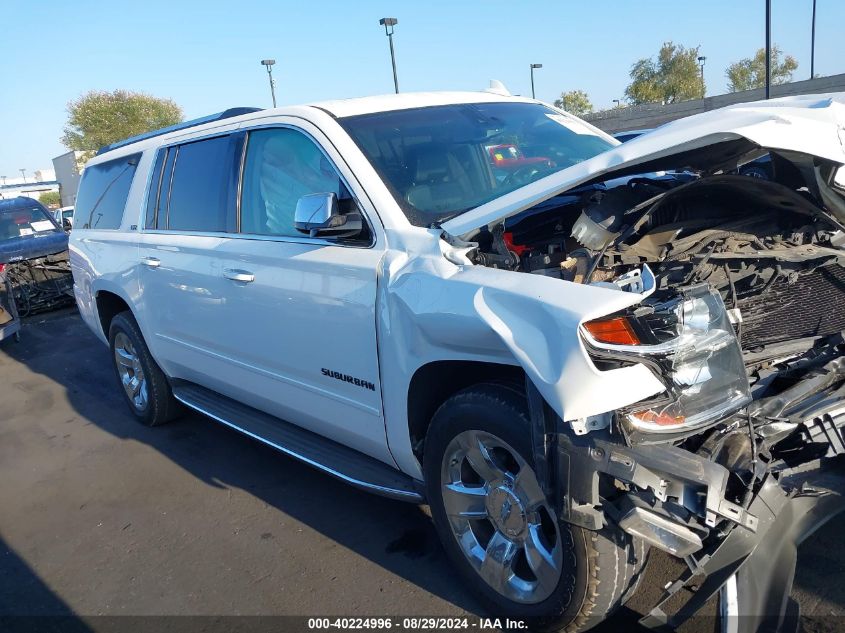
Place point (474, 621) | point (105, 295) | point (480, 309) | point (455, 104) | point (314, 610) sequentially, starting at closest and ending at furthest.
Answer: point (480, 309) < point (474, 621) < point (314, 610) < point (455, 104) < point (105, 295)

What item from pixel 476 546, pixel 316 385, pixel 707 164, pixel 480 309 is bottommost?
pixel 476 546

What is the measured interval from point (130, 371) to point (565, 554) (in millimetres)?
4252

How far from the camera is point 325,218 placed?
9.60 ft

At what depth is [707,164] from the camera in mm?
2678

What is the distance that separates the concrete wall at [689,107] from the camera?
23328 millimetres

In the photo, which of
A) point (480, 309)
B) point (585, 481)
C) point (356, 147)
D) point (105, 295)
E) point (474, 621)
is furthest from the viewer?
point (105, 295)

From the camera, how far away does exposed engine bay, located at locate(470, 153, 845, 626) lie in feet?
6.73

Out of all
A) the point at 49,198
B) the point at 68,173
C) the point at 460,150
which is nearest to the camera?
the point at 460,150

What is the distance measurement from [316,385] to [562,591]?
150 cm

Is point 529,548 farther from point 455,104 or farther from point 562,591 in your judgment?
point 455,104

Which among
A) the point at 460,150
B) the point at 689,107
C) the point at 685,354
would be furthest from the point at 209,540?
the point at 689,107

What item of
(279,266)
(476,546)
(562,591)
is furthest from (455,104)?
(562,591)

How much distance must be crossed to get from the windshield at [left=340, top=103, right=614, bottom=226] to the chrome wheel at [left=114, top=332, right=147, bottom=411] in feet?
9.60

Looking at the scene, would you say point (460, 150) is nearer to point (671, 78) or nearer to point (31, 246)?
point (31, 246)
